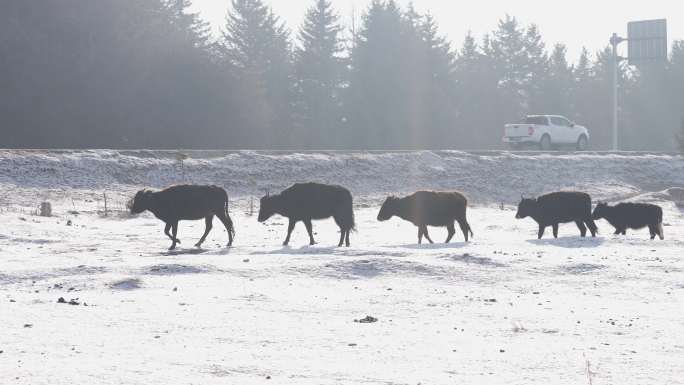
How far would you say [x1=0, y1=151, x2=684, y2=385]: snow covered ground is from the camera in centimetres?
1023

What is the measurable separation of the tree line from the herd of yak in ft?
94.6

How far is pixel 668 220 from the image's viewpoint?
104 ft

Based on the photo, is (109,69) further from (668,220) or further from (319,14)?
(668,220)

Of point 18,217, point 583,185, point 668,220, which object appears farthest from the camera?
point 583,185

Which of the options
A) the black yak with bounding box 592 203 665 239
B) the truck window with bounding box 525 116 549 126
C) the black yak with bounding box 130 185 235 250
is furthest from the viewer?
the truck window with bounding box 525 116 549 126

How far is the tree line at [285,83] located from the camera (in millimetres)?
53375

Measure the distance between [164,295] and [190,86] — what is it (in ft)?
148

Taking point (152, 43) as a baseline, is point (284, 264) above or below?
below

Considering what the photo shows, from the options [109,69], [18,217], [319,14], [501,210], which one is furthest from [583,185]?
[319,14]

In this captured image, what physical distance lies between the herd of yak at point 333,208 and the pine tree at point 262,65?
36549mm

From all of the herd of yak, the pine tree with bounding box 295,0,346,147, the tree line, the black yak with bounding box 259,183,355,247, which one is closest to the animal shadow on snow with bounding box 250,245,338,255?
the herd of yak

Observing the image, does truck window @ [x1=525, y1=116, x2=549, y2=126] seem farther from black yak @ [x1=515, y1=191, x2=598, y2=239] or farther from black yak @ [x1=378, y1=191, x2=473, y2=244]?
black yak @ [x1=378, y1=191, x2=473, y2=244]

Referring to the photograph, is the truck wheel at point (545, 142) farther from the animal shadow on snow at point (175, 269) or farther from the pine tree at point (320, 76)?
the animal shadow on snow at point (175, 269)

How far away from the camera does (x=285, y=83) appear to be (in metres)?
72.6
